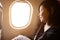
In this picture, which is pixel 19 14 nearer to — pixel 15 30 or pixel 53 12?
pixel 15 30

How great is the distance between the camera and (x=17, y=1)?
1.69 m

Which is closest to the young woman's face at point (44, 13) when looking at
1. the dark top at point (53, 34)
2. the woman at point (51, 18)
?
the woman at point (51, 18)

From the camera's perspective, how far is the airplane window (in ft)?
5.51

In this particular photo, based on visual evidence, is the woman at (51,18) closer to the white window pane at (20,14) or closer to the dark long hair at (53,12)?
the dark long hair at (53,12)

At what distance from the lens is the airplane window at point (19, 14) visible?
1678 millimetres

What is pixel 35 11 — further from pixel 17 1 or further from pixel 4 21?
pixel 4 21

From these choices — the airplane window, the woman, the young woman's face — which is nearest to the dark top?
the woman

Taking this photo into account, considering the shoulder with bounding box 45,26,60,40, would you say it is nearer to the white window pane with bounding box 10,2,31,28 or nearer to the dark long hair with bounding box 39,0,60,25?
the dark long hair with bounding box 39,0,60,25

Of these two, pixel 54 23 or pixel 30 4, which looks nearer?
pixel 54 23

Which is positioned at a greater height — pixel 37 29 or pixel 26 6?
pixel 26 6

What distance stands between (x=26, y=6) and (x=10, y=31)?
0.30 meters

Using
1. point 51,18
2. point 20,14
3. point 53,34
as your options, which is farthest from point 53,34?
point 20,14

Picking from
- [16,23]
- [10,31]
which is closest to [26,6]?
[16,23]

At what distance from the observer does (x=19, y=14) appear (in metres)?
1.68
